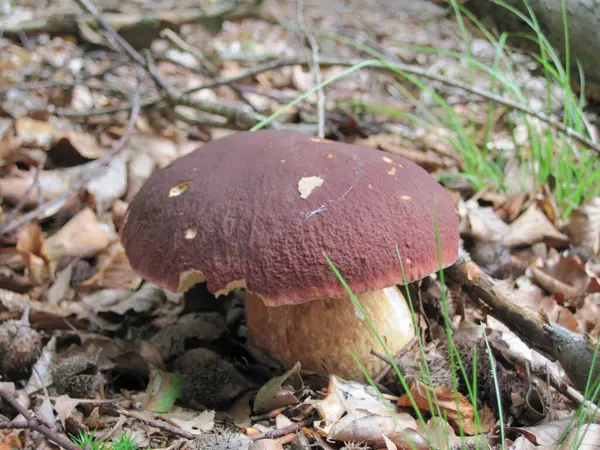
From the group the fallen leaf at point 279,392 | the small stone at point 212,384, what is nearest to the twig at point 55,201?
the small stone at point 212,384

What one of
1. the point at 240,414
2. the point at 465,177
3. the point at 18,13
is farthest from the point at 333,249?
A: the point at 18,13

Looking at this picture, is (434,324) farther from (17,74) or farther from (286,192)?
(17,74)

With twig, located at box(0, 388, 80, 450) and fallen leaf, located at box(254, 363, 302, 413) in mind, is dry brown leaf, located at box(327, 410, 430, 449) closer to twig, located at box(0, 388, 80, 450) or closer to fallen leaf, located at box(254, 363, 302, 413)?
fallen leaf, located at box(254, 363, 302, 413)

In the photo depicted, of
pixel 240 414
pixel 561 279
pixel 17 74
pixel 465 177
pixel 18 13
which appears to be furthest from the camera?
pixel 18 13

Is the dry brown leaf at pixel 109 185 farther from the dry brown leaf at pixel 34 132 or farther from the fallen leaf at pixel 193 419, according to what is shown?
the fallen leaf at pixel 193 419

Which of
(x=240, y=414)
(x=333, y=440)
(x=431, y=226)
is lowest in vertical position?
(x=240, y=414)

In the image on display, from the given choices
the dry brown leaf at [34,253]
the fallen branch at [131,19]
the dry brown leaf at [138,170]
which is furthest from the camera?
the fallen branch at [131,19]
